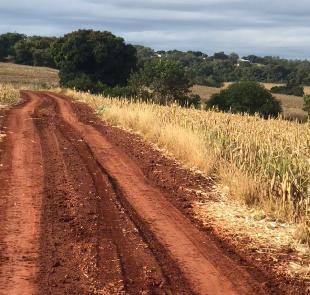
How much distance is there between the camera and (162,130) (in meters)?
15.8

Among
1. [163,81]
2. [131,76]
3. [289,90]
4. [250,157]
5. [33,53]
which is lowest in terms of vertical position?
[289,90]

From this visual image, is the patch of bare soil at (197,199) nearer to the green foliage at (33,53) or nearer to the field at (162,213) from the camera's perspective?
the field at (162,213)

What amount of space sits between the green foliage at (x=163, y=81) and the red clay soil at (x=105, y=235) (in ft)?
91.7

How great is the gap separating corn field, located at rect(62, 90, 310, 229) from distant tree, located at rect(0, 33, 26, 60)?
102 meters

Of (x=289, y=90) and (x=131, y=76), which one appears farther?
(x=289, y=90)

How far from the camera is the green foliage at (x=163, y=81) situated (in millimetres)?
39969

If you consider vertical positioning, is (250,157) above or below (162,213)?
above

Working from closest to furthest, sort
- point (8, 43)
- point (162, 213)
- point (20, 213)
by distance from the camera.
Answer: point (20, 213)
point (162, 213)
point (8, 43)

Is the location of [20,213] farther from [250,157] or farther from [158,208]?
[250,157]

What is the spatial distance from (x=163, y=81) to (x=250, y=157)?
99.0ft

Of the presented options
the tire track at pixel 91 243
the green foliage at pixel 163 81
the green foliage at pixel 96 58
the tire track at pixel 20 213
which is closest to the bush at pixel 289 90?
the green foliage at pixel 96 58

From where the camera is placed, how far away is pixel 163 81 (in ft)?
131

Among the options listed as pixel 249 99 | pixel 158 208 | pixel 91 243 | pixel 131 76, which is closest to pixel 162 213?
pixel 158 208

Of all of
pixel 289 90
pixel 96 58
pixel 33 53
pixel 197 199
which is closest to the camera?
pixel 197 199
